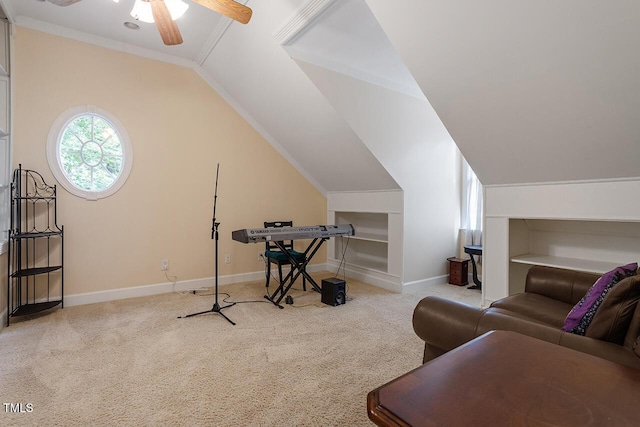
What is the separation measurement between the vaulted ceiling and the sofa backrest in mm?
820

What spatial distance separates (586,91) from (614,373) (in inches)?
75.0

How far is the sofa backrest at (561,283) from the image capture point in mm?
2148

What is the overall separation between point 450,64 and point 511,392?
86.8 inches

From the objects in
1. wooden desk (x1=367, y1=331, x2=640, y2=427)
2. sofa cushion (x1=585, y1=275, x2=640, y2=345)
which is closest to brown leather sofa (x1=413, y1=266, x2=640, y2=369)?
sofa cushion (x1=585, y1=275, x2=640, y2=345)

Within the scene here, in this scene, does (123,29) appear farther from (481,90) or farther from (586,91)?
(586,91)

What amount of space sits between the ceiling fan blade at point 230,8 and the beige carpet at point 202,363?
235cm

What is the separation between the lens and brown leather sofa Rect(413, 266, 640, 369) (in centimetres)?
115

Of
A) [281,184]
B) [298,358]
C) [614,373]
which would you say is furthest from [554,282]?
[281,184]

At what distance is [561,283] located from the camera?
2244mm

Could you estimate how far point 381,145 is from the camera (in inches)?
144

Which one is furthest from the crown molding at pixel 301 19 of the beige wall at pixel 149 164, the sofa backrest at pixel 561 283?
the sofa backrest at pixel 561 283

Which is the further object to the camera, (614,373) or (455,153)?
(455,153)

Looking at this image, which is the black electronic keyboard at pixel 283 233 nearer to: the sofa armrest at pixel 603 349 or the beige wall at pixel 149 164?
the beige wall at pixel 149 164

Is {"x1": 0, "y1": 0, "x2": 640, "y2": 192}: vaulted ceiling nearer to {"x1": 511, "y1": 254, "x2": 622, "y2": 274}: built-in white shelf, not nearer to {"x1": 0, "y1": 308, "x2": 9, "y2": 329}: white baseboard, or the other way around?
{"x1": 511, "y1": 254, "x2": 622, "y2": 274}: built-in white shelf
